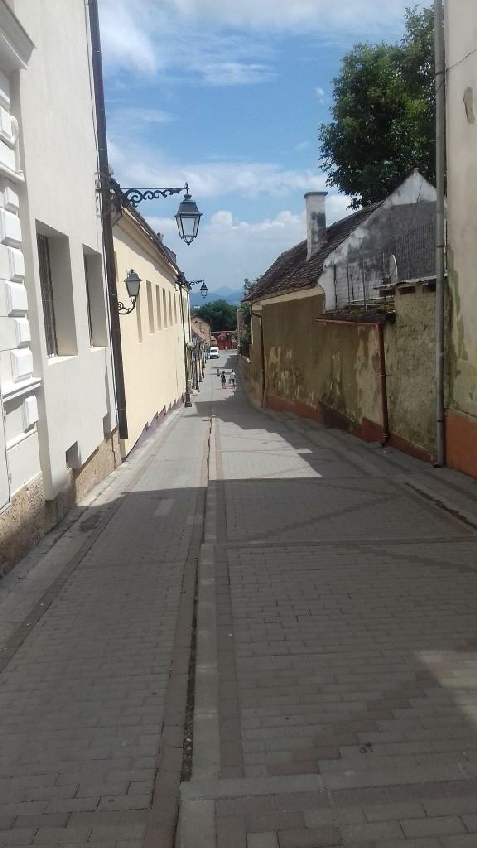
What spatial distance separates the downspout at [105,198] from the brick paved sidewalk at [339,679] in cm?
479

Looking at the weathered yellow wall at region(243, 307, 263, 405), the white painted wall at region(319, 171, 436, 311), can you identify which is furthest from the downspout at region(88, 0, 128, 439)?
the weathered yellow wall at region(243, 307, 263, 405)

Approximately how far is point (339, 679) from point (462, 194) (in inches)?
308

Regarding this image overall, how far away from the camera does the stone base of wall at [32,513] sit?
6289mm

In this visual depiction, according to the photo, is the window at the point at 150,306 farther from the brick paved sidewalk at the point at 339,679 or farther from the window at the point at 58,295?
the brick paved sidewalk at the point at 339,679

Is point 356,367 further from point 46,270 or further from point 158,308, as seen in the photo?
point 158,308

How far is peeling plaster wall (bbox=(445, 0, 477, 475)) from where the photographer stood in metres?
9.48

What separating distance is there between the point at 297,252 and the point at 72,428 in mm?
20324

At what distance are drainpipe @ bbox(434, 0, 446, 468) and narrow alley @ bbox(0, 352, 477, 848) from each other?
2073mm

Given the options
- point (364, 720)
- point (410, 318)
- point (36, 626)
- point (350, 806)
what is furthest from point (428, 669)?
point (410, 318)

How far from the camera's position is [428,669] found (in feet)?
14.2

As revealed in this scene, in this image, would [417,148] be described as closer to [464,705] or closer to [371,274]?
[371,274]

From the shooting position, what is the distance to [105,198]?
38.8 ft

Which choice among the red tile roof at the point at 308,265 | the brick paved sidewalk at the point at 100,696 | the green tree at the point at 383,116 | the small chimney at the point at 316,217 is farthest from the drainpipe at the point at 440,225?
the green tree at the point at 383,116

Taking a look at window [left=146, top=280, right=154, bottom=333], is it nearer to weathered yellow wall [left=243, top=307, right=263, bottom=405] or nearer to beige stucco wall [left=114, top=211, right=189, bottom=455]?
beige stucco wall [left=114, top=211, right=189, bottom=455]
